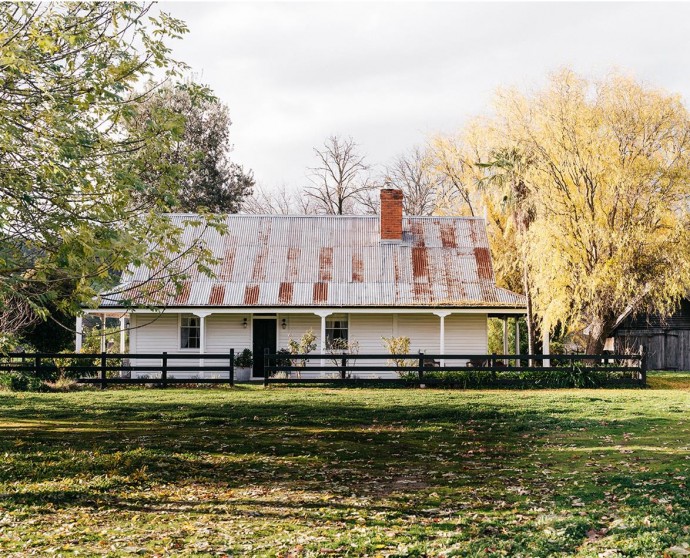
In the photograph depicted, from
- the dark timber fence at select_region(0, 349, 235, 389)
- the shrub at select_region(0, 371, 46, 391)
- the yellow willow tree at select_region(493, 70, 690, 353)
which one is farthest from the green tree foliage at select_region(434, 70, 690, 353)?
the shrub at select_region(0, 371, 46, 391)

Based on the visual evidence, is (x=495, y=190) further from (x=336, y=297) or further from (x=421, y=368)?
(x=421, y=368)

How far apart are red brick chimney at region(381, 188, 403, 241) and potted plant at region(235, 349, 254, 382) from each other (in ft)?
26.4

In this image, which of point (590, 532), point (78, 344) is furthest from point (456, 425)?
point (78, 344)

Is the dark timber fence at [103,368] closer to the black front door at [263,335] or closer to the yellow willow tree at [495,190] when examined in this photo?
the black front door at [263,335]

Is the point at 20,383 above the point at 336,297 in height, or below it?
below

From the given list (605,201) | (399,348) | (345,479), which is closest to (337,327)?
(399,348)

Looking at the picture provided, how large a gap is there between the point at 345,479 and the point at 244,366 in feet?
57.1

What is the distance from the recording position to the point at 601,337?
28.4 meters

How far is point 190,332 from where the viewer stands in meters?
30.2

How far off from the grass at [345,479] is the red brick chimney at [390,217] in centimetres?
1379

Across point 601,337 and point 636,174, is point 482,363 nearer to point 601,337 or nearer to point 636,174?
point 601,337

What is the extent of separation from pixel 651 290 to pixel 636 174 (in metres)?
4.06

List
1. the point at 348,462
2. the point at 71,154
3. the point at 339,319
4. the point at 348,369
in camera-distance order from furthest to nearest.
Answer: the point at 339,319, the point at 348,369, the point at 348,462, the point at 71,154

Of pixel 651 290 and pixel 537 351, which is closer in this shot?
pixel 651 290
